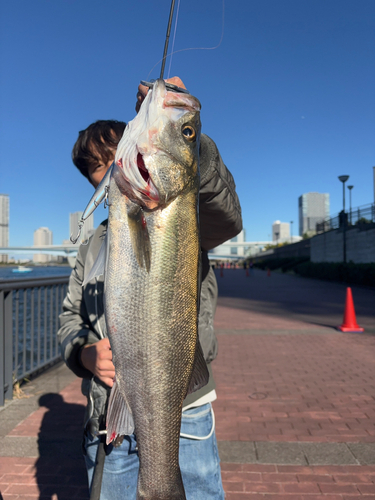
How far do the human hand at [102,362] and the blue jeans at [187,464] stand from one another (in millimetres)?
381

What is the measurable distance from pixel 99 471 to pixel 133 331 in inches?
27.7

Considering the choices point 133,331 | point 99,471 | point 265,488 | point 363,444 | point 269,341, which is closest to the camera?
point 133,331

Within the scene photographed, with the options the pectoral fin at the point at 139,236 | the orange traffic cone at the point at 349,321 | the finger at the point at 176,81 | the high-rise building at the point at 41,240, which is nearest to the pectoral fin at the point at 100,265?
the pectoral fin at the point at 139,236

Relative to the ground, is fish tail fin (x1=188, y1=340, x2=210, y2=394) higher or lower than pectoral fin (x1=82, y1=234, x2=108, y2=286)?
lower

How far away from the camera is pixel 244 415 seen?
16.3 feet

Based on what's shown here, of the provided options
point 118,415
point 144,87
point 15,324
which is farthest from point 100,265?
point 15,324

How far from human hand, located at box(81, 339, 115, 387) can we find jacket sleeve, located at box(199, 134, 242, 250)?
0.67 meters

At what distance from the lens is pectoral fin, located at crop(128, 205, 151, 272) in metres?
1.28

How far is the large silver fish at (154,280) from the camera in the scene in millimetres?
1284

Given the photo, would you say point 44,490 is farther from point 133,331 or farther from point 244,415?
point 133,331

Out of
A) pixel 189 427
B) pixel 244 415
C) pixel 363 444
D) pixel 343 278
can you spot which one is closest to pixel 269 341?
pixel 244 415

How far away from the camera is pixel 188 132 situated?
1.37 metres

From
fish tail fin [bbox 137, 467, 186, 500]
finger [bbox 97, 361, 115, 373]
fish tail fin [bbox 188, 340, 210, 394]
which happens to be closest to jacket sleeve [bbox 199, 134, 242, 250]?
fish tail fin [bbox 188, 340, 210, 394]

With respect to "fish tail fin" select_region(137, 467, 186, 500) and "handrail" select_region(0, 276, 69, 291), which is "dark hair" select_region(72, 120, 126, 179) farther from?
"handrail" select_region(0, 276, 69, 291)
